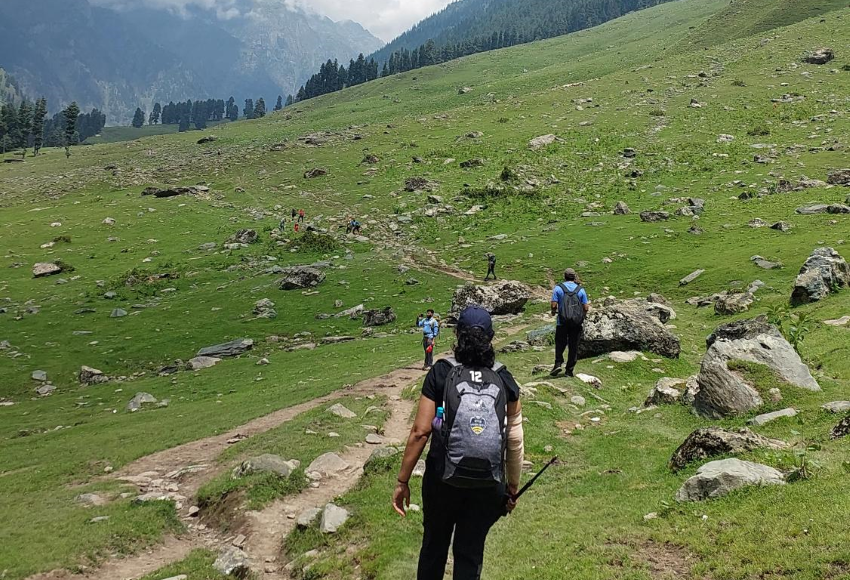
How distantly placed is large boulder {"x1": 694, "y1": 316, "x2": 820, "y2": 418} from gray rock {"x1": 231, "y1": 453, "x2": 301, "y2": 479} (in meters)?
11.1

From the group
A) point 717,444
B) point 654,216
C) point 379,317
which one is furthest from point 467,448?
point 654,216

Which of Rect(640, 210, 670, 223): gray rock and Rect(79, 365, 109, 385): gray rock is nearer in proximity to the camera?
Rect(79, 365, 109, 385): gray rock

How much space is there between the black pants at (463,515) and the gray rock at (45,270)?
54961 millimetres

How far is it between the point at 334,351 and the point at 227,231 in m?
32.2

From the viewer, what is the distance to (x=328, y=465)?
601 inches

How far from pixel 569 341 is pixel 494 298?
51.4 ft

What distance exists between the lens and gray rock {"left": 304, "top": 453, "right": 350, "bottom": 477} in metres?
15.0

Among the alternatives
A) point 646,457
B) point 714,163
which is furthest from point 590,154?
point 646,457

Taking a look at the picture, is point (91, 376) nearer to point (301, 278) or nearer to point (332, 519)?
point (301, 278)

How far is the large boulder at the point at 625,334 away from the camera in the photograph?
21.6 meters

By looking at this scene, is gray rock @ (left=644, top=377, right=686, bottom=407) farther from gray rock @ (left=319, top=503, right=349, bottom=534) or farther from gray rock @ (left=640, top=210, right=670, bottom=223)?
gray rock @ (left=640, top=210, right=670, bottom=223)

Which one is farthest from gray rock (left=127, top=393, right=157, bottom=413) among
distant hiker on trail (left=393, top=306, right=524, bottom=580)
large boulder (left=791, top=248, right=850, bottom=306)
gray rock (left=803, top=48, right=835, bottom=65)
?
gray rock (left=803, top=48, right=835, bottom=65)

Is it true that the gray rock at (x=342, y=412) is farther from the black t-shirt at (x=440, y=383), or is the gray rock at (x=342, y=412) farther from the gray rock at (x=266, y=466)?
the black t-shirt at (x=440, y=383)

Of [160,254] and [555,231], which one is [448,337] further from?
[160,254]
